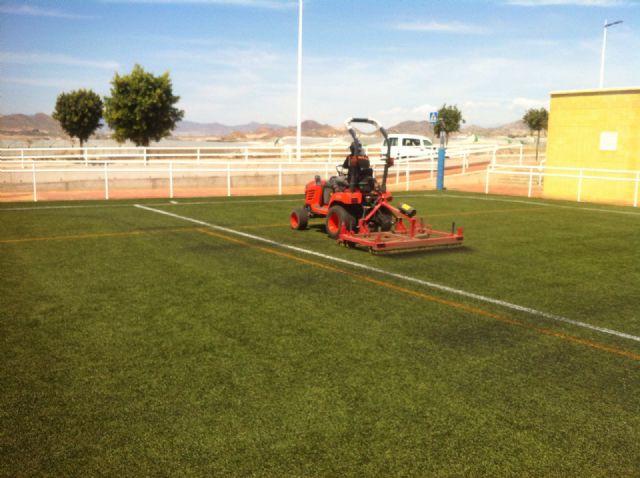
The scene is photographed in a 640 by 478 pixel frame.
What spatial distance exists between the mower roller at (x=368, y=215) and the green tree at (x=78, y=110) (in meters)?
56.8

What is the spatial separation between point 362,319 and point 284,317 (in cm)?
80

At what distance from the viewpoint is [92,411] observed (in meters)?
3.97

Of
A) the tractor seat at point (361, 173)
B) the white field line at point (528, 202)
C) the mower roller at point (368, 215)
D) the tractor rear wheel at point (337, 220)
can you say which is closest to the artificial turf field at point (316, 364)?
the mower roller at point (368, 215)

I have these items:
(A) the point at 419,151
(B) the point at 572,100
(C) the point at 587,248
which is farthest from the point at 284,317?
(A) the point at 419,151

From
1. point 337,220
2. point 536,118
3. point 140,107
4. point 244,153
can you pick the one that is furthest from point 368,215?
point 536,118

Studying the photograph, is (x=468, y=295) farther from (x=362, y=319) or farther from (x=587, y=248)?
(x=587, y=248)

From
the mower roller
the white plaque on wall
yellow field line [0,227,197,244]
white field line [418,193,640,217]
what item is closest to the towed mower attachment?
the mower roller

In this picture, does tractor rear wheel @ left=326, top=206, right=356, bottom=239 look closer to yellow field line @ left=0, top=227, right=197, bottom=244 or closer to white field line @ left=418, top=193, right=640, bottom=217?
yellow field line @ left=0, top=227, right=197, bottom=244

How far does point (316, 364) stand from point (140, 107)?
49.4 metres

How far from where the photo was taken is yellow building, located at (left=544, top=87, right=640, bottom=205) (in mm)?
19781

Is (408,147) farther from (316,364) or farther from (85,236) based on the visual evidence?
(316,364)

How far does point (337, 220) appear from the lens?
1091cm

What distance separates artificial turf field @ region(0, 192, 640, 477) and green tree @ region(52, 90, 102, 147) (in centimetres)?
5688

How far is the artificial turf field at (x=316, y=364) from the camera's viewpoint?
3475 mm
